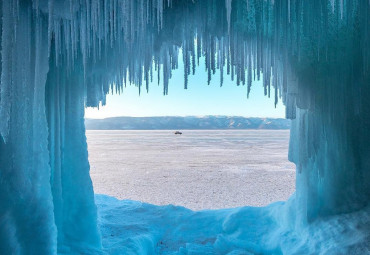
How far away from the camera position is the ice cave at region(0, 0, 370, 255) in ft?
9.86

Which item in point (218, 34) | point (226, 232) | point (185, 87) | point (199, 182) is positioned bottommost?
point (199, 182)

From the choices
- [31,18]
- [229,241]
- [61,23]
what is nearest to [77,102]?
[61,23]

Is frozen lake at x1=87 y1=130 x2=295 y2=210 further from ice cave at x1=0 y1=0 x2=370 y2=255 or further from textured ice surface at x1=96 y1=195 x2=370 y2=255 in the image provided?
ice cave at x1=0 y1=0 x2=370 y2=255

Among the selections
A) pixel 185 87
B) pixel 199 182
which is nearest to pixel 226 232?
pixel 185 87

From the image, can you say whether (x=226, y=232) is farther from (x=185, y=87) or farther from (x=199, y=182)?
(x=199, y=182)

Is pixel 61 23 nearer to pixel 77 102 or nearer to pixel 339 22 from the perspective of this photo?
pixel 77 102

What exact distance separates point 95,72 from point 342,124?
420 cm

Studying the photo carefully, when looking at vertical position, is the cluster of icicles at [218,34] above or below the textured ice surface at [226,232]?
above

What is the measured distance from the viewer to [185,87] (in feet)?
14.0

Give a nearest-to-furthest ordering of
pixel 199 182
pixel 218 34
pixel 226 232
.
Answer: pixel 218 34, pixel 226 232, pixel 199 182

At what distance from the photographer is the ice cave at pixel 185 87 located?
3.00 metres

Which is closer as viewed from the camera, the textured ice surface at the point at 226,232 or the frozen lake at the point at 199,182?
the textured ice surface at the point at 226,232

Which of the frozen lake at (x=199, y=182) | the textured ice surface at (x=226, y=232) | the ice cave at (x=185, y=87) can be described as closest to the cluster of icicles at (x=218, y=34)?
the ice cave at (x=185, y=87)

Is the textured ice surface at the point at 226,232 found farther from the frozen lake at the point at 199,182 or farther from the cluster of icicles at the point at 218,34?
the frozen lake at the point at 199,182
